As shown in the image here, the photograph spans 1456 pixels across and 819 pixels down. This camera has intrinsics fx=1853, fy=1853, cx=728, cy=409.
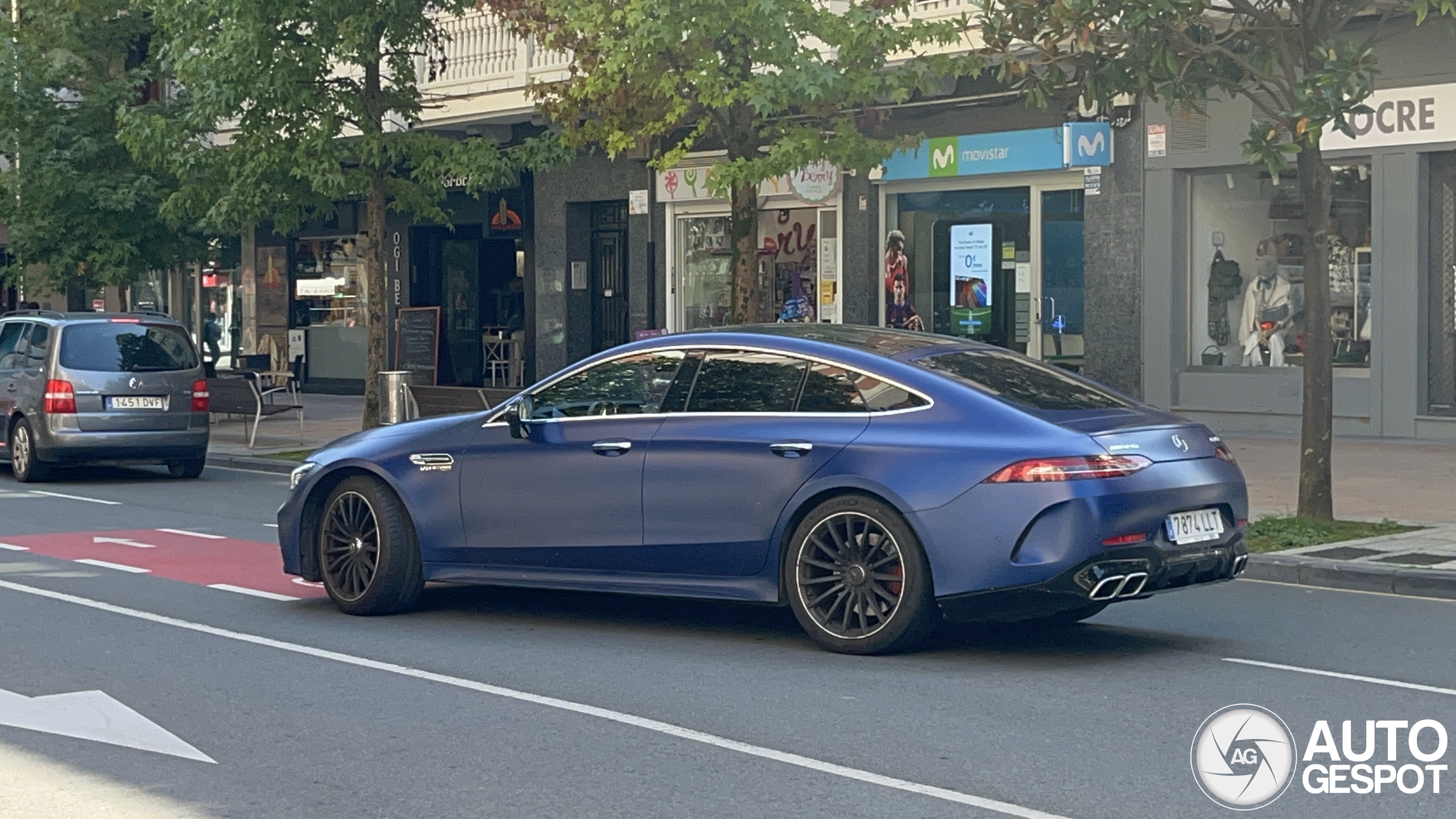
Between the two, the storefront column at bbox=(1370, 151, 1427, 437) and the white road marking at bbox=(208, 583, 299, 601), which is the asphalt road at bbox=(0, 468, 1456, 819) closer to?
the white road marking at bbox=(208, 583, 299, 601)

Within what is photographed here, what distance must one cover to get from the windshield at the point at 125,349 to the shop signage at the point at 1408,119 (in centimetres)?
1156

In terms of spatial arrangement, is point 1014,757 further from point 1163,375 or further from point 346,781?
point 1163,375

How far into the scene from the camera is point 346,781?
19.5ft

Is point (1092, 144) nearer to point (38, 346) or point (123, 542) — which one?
point (38, 346)

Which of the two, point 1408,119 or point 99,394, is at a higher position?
point 1408,119

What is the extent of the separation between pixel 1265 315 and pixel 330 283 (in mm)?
18349

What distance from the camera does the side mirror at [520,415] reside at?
8.93 m

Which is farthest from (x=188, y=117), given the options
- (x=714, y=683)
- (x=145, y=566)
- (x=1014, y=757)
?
(x=1014, y=757)

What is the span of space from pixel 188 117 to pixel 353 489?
12.9 meters

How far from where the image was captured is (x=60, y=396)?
1764 centimetres

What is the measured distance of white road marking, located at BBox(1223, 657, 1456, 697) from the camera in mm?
7340

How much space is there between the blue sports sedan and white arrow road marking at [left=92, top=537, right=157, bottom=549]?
11.2 ft

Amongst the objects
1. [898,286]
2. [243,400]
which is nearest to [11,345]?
[243,400]

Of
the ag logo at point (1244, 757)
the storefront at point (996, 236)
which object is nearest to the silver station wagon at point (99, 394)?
the storefront at point (996, 236)
